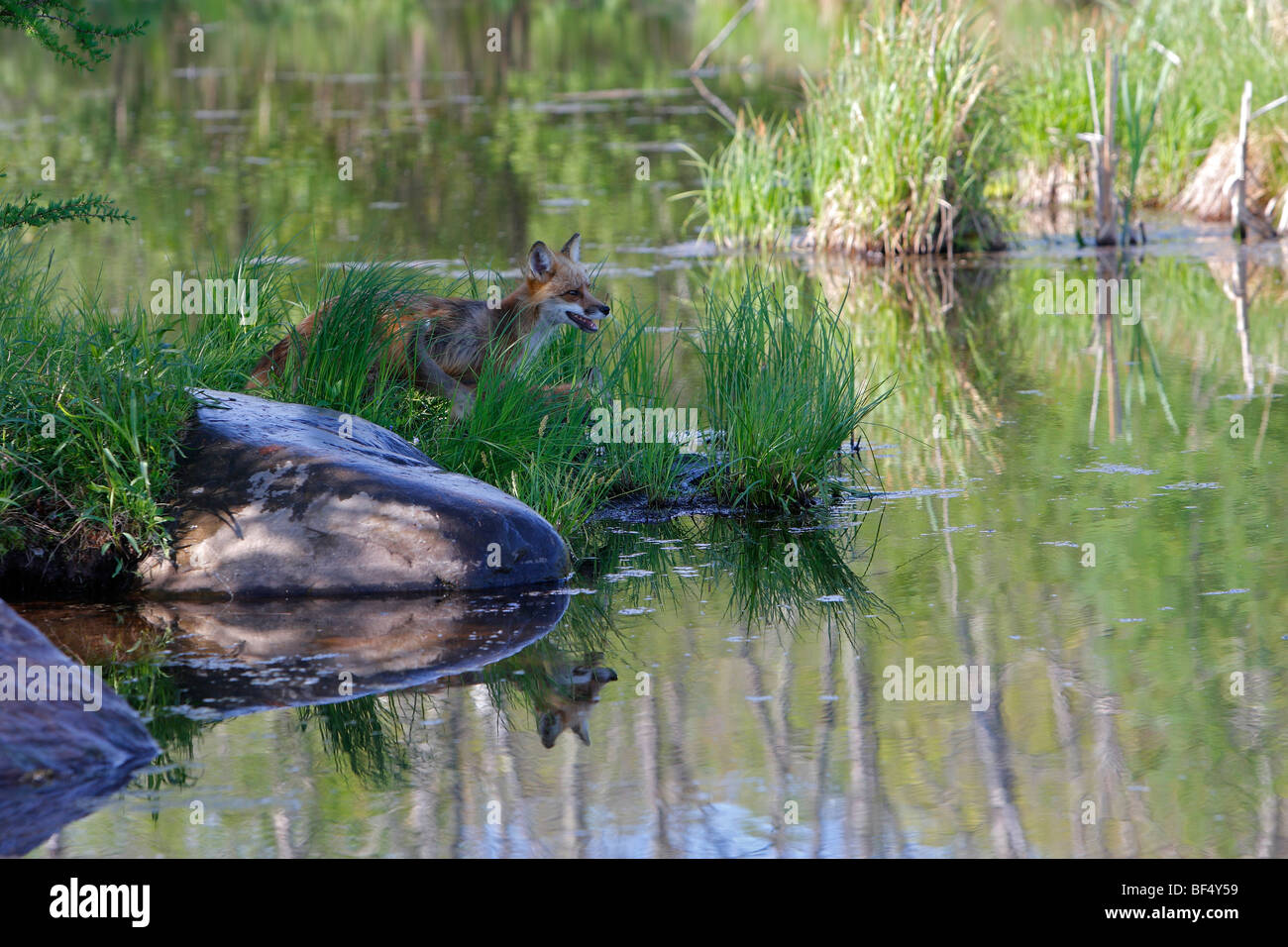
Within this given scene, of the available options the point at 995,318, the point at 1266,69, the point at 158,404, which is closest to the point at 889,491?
the point at 158,404

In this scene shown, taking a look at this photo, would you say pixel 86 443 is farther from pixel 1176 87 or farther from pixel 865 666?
pixel 1176 87

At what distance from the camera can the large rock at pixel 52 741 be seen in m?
5.21

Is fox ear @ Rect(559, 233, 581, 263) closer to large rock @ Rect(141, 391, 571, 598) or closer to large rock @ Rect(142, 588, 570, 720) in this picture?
large rock @ Rect(141, 391, 571, 598)

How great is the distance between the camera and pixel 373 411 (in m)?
8.71

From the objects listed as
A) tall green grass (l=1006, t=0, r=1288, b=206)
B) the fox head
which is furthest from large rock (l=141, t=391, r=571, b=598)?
tall green grass (l=1006, t=0, r=1288, b=206)

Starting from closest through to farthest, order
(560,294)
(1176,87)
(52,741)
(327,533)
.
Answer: (52,741)
(327,533)
(560,294)
(1176,87)

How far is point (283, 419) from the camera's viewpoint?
7.99 m

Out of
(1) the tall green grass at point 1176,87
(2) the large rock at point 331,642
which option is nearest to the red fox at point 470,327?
(2) the large rock at point 331,642

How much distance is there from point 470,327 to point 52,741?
4.02 metres

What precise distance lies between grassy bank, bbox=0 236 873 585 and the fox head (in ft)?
1.11

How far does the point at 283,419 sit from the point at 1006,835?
4263 mm

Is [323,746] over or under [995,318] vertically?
under

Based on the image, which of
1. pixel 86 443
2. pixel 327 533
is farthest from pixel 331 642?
pixel 86 443

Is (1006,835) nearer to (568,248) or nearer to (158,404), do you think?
(158,404)
